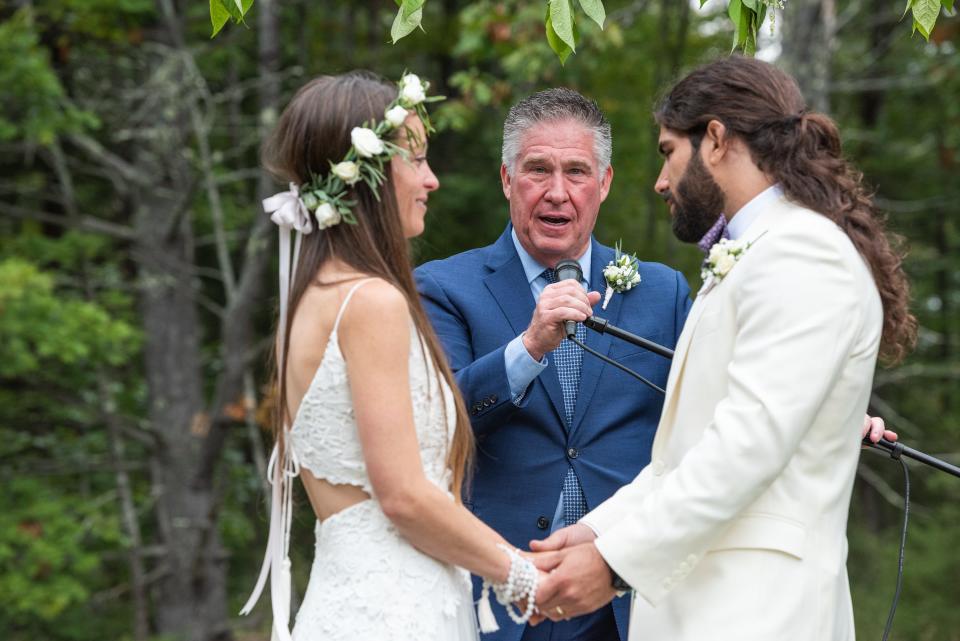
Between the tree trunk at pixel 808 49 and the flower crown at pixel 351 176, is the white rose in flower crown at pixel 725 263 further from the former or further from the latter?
the tree trunk at pixel 808 49

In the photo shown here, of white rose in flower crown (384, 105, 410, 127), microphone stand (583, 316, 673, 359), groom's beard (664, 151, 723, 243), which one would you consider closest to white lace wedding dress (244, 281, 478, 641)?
white rose in flower crown (384, 105, 410, 127)

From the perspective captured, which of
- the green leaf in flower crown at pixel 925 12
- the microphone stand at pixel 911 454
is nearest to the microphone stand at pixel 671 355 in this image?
the microphone stand at pixel 911 454

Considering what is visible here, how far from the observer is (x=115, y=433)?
1092 centimetres

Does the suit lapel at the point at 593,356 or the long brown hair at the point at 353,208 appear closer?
the long brown hair at the point at 353,208

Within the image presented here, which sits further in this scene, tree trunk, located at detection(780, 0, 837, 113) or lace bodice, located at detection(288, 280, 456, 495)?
tree trunk, located at detection(780, 0, 837, 113)

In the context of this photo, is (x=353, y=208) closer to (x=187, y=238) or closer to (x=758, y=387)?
(x=758, y=387)

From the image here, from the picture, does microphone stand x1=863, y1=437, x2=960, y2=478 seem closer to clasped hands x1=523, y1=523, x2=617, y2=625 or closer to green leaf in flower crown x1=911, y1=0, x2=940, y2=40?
clasped hands x1=523, y1=523, x2=617, y2=625

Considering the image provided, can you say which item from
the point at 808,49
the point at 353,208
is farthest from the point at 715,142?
the point at 808,49

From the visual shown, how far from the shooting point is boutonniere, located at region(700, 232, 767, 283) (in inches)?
112

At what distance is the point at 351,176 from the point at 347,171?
0.02m

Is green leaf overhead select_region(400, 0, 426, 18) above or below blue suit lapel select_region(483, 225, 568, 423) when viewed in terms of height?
above

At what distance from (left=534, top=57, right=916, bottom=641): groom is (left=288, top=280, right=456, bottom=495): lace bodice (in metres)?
0.48

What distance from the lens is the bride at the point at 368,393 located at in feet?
8.86

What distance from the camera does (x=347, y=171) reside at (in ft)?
9.02
